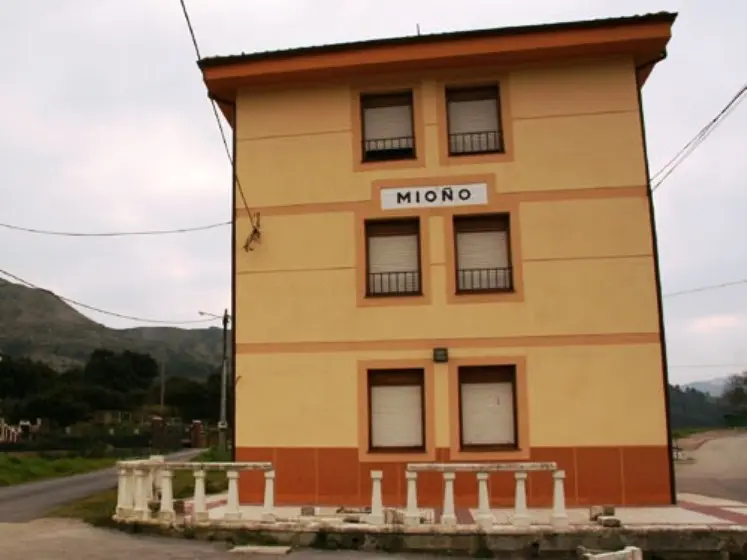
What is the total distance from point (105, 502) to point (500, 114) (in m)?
10.9

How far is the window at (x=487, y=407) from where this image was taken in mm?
13633

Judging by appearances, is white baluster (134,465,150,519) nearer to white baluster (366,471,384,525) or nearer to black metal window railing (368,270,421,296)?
white baluster (366,471,384,525)

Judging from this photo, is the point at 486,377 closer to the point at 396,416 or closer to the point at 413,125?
the point at 396,416

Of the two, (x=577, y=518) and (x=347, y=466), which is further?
(x=347, y=466)

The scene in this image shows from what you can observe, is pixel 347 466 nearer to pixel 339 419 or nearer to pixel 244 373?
pixel 339 419

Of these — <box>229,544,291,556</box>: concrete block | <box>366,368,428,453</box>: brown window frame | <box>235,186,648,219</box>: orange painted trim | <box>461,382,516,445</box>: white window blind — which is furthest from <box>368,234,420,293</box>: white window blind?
<box>229,544,291,556</box>: concrete block

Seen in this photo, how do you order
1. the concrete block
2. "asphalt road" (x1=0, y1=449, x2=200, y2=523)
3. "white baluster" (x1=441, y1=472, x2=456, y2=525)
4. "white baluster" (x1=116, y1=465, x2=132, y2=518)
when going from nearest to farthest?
1. the concrete block
2. "white baluster" (x1=441, y1=472, x2=456, y2=525)
3. "white baluster" (x1=116, y1=465, x2=132, y2=518)
4. "asphalt road" (x1=0, y1=449, x2=200, y2=523)

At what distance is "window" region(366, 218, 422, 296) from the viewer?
47.0 ft

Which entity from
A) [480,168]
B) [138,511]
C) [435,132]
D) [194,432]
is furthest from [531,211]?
[194,432]

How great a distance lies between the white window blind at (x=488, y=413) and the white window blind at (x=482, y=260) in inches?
70.9

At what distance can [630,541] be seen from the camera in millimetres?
9789

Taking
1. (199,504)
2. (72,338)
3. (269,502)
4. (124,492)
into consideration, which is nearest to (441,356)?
(269,502)

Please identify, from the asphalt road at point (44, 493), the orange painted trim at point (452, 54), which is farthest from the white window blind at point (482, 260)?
the asphalt road at point (44, 493)

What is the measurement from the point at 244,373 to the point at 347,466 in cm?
252
